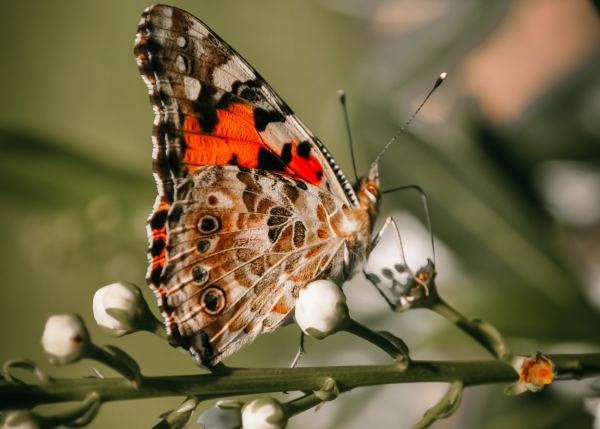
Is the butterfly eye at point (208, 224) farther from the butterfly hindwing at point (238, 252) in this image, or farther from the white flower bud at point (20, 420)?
the white flower bud at point (20, 420)

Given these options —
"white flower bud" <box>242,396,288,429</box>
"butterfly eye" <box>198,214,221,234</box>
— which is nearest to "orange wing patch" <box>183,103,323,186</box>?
"butterfly eye" <box>198,214,221,234</box>

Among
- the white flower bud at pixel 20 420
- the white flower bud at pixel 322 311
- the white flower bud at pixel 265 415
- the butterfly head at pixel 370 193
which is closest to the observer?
the white flower bud at pixel 20 420

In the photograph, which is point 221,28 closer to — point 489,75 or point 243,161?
point 489,75

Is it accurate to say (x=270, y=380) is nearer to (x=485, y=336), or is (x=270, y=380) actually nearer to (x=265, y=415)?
(x=265, y=415)

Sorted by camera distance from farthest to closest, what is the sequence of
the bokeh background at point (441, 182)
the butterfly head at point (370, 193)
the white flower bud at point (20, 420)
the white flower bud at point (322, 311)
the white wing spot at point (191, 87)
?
the bokeh background at point (441, 182), the butterfly head at point (370, 193), the white wing spot at point (191, 87), the white flower bud at point (322, 311), the white flower bud at point (20, 420)

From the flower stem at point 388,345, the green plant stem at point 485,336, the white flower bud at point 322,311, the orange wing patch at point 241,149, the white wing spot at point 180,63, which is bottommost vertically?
the green plant stem at point 485,336

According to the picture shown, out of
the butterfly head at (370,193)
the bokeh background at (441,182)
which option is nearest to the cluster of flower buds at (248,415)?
the butterfly head at (370,193)

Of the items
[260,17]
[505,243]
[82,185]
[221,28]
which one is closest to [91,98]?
[221,28]

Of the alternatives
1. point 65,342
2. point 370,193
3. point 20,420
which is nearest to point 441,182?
point 370,193
